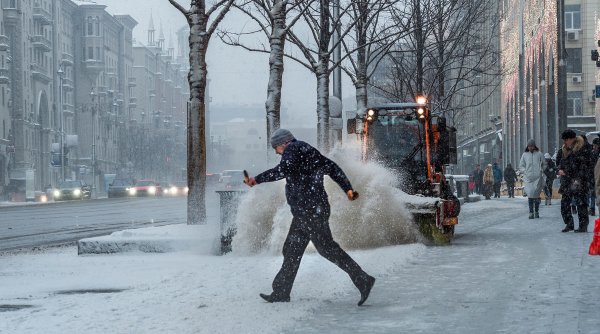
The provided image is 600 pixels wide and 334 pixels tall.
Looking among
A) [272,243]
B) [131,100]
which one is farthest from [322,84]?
[131,100]

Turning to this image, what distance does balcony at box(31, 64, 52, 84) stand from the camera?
308 feet

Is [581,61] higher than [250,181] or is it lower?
higher

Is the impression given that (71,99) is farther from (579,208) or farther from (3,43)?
(579,208)

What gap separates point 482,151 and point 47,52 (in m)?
40.4

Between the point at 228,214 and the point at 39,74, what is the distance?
82155mm

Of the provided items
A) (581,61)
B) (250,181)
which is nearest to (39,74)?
(581,61)

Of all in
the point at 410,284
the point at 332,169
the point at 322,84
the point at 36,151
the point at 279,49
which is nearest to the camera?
the point at 332,169

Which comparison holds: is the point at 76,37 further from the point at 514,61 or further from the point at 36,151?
the point at 514,61

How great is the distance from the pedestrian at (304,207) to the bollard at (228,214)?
552 cm

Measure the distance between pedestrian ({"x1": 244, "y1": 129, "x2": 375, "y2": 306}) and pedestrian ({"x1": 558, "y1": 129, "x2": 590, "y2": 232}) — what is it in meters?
9.68

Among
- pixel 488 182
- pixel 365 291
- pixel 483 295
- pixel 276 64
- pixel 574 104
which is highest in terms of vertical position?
pixel 574 104

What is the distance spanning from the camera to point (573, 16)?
66.1 metres

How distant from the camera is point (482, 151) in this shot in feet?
346

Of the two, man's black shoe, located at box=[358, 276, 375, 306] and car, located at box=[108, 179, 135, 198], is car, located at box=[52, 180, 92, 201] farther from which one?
man's black shoe, located at box=[358, 276, 375, 306]
